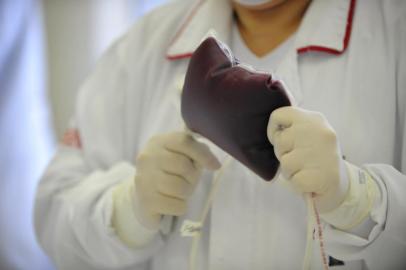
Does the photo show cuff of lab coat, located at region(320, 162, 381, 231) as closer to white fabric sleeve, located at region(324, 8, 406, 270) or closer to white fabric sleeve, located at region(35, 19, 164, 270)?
white fabric sleeve, located at region(324, 8, 406, 270)

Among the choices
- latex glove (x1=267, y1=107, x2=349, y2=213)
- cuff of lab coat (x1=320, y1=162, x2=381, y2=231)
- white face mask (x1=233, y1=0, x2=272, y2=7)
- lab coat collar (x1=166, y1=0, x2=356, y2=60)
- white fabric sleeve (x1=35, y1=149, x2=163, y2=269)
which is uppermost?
white face mask (x1=233, y1=0, x2=272, y2=7)

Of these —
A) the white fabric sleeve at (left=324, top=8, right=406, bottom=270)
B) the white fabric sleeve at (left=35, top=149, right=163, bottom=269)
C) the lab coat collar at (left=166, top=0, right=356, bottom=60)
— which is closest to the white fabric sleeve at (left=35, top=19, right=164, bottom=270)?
the white fabric sleeve at (left=35, top=149, right=163, bottom=269)

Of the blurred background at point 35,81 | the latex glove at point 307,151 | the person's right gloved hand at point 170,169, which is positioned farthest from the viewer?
the blurred background at point 35,81

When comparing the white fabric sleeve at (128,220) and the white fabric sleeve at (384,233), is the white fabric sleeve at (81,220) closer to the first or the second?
the white fabric sleeve at (128,220)

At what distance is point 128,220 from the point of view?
0.61 metres

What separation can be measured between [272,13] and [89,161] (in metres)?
0.35

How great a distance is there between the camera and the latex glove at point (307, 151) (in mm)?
455

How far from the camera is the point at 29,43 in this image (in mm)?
1131

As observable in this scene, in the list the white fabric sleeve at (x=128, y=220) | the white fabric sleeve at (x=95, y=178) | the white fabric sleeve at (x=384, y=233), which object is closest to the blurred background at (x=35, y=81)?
Answer: the white fabric sleeve at (x=95, y=178)

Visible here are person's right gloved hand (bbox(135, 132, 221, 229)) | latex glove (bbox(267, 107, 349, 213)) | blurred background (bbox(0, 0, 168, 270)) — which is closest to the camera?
latex glove (bbox(267, 107, 349, 213))

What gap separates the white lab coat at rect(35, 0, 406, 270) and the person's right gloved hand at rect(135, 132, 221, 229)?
Answer: 5 centimetres

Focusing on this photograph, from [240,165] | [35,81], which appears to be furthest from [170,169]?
[35,81]

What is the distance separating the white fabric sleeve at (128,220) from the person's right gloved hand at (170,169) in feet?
0.10

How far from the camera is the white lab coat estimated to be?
0.54m
